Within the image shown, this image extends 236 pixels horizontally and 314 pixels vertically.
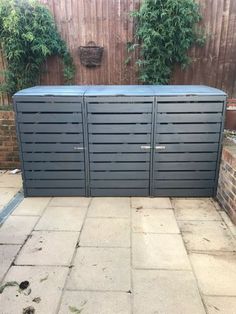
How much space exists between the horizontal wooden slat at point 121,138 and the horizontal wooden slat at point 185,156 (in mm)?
255

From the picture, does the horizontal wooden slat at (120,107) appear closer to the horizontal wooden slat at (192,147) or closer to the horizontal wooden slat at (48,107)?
the horizontal wooden slat at (48,107)

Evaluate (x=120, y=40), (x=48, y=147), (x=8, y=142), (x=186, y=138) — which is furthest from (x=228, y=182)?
(x=8, y=142)

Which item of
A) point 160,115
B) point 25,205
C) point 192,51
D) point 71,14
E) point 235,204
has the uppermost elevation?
point 71,14

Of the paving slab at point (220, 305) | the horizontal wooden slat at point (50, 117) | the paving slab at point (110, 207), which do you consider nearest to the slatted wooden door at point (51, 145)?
the horizontal wooden slat at point (50, 117)

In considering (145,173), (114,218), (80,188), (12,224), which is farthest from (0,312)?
(145,173)

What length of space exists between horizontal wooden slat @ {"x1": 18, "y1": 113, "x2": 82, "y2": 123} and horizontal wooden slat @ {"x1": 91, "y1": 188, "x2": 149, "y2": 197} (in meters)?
0.93

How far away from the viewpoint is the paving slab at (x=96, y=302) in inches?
70.5

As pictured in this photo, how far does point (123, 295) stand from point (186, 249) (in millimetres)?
792

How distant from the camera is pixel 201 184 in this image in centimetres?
334

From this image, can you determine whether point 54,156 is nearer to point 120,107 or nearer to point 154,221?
point 120,107

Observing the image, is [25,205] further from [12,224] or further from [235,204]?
[235,204]

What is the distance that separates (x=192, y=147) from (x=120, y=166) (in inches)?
35.5

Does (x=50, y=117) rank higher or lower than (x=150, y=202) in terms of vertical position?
higher

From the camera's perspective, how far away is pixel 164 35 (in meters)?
3.92
